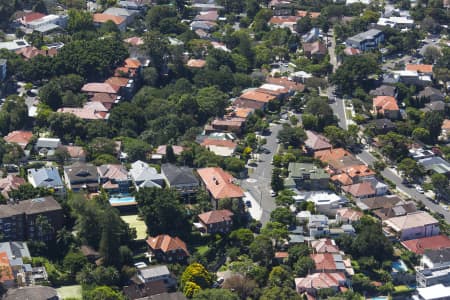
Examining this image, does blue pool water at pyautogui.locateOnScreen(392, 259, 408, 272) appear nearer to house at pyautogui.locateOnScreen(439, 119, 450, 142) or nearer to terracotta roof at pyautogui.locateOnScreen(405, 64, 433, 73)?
house at pyautogui.locateOnScreen(439, 119, 450, 142)

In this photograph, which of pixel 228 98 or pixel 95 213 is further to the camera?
→ pixel 228 98

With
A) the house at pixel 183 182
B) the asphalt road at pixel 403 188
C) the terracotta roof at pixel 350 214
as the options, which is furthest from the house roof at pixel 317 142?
the house at pixel 183 182

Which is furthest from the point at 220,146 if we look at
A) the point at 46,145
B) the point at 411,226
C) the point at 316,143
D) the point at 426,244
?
the point at 426,244

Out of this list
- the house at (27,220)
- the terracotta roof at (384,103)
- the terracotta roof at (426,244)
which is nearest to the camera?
the house at (27,220)

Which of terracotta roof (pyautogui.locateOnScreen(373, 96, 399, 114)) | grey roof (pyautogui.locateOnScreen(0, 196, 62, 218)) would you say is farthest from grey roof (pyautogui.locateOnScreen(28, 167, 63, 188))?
terracotta roof (pyautogui.locateOnScreen(373, 96, 399, 114))

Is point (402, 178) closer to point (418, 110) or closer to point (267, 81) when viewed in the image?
point (418, 110)

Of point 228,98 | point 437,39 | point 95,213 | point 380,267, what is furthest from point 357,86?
point 95,213

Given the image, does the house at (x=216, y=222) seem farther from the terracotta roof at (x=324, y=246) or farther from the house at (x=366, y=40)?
the house at (x=366, y=40)

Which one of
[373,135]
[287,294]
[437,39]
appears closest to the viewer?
[287,294]
